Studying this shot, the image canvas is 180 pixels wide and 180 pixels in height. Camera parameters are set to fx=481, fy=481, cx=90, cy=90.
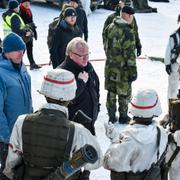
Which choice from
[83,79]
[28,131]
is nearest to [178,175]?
[83,79]

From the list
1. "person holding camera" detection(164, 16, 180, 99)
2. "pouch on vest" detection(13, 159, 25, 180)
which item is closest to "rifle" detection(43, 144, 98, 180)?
"pouch on vest" detection(13, 159, 25, 180)

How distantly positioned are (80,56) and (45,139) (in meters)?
1.64

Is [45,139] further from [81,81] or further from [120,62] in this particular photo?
[120,62]

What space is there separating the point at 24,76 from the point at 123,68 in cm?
259

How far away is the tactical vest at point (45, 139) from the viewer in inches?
127

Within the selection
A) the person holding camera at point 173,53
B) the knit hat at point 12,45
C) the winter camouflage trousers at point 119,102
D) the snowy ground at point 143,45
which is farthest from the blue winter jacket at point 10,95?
the person holding camera at point 173,53

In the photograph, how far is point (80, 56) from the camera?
4723 mm

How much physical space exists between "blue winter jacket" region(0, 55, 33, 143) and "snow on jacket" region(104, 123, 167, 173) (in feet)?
3.47

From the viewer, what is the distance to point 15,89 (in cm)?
421

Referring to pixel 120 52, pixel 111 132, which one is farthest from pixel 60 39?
pixel 111 132

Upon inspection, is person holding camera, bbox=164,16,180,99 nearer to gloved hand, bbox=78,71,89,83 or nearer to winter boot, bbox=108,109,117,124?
winter boot, bbox=108,109,117,124

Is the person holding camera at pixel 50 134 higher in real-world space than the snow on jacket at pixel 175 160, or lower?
higher

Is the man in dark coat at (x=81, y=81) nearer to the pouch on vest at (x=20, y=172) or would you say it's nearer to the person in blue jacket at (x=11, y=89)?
the person in blue jacket at (x=11, y=89)

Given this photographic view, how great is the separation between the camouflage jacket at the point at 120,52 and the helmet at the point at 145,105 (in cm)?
298
